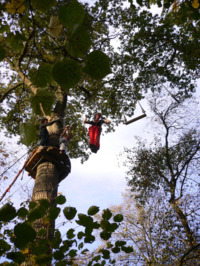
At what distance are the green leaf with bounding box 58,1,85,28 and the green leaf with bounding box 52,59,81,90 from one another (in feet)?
0.39

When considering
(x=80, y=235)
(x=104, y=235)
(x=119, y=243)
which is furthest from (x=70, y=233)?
(x=119, y=243)

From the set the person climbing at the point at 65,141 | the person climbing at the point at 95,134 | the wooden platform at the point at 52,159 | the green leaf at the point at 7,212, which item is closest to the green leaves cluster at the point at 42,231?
the green leaf at the point at 7,212

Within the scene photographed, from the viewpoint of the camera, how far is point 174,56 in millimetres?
8773

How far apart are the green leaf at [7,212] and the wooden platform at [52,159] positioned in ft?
11.4

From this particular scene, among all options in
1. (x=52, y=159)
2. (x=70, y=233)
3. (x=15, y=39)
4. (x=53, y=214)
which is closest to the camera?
(x=15, y=39)

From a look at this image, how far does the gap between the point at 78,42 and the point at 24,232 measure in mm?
715

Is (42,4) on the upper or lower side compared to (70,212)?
upper

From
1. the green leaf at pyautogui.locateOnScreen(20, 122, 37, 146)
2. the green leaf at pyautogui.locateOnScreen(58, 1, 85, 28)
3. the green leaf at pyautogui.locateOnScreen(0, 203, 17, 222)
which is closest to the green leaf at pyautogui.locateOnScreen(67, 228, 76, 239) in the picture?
the green leaf at pyautogui.locateOnScreen(0, 203, 17, 222)

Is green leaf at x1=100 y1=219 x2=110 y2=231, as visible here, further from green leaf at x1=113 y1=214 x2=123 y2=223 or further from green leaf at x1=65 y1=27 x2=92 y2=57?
green leaf at x1=65 y1=27 x2=92 y2=57

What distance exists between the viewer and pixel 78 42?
0.63m

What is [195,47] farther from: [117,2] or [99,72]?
[99,72]

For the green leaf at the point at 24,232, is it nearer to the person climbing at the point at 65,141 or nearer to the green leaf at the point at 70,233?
the green leaf at the point at 70,233

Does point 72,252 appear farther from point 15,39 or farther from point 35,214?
point 15,39

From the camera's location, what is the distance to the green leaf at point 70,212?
1.16 m
